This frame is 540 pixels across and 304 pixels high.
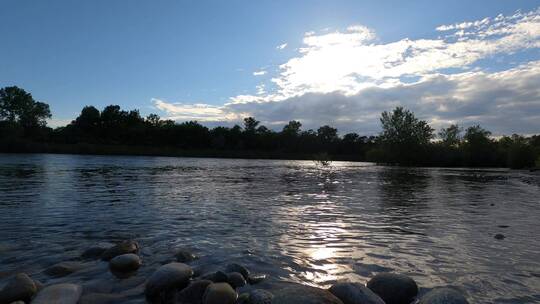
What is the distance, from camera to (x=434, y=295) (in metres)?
6.51

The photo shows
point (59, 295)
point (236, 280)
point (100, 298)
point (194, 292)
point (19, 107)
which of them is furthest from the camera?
point (19, 107)

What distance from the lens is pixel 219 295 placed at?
668cm

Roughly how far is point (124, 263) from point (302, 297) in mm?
4807

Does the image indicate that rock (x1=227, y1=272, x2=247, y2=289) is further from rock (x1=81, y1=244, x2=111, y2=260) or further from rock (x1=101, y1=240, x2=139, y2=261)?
rock (x1=81, y1=244, x2=111, y2=260)

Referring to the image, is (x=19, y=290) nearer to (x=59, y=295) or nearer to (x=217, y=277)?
(x=59, y=295)

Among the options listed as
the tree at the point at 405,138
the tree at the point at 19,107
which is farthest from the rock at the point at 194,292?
the tree at the point at 19,107

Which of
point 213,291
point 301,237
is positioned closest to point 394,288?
point 213,291

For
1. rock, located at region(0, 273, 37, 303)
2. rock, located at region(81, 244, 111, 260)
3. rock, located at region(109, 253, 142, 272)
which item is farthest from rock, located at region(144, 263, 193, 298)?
rock, located at region(81, 244, 111, 260)

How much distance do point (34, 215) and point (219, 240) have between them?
8.55 meters

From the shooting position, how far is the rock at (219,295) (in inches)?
260

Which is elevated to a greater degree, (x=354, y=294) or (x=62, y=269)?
(x=354, y=294)

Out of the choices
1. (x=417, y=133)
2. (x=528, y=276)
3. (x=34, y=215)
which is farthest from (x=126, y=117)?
(x=528, y=276)

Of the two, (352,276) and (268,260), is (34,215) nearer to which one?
(268,260)

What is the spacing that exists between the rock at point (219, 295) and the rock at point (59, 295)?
2.28 m
